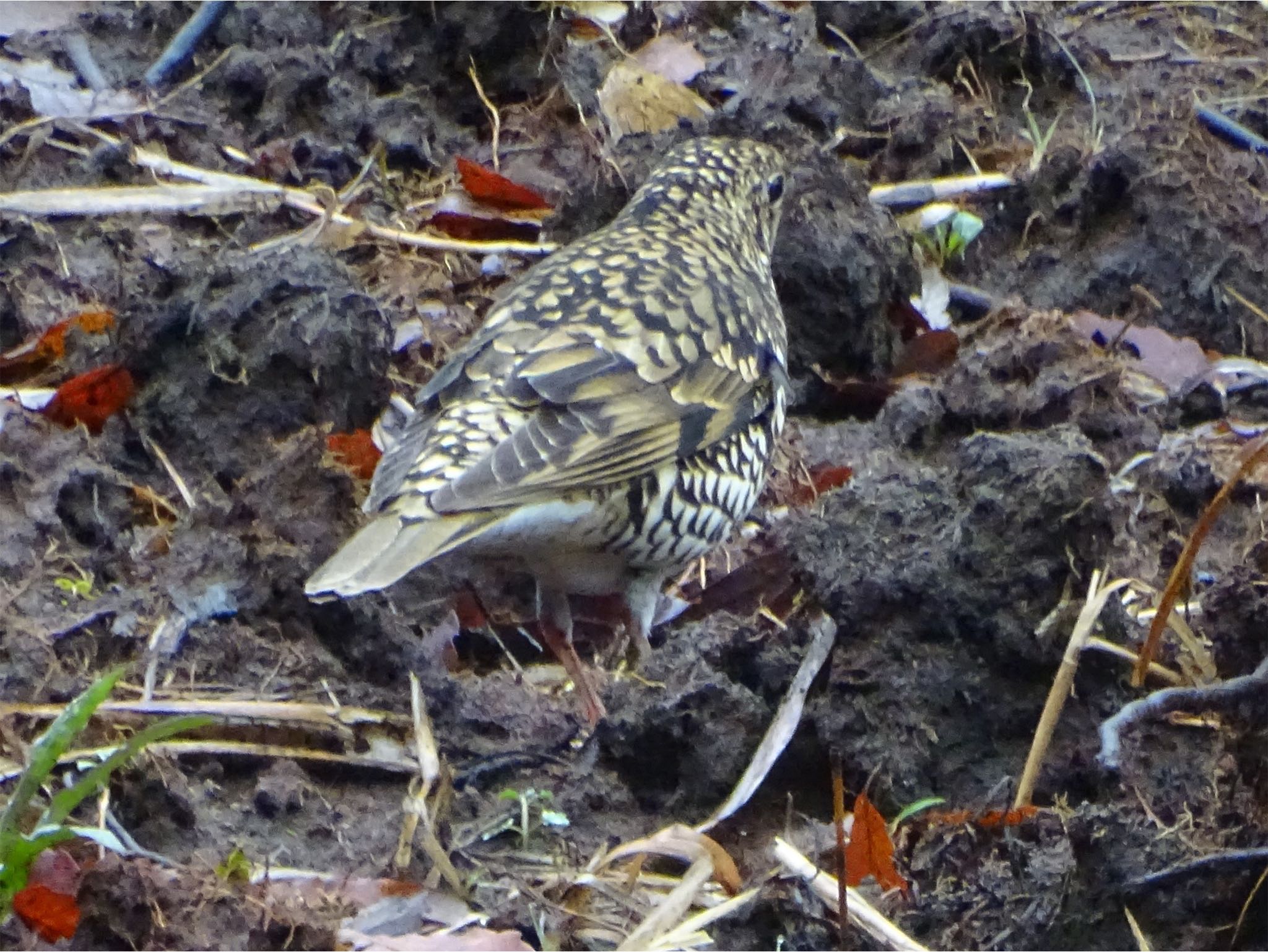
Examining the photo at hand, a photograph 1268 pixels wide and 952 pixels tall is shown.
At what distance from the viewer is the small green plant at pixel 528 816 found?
13.1 feet

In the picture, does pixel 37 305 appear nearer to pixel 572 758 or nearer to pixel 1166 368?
pixel 572 758

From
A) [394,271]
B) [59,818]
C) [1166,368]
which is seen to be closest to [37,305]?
[394,271]

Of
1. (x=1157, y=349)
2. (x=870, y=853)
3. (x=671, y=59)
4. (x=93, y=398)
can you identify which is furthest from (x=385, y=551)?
(x=671, y=59)

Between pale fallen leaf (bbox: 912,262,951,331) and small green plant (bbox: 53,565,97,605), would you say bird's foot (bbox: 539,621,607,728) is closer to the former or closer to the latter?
small green plant (bbox: 53,565,97,605)

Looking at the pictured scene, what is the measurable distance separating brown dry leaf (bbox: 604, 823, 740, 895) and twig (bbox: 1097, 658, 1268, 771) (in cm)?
76

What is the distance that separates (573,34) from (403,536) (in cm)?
371

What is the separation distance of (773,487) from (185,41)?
2797mm

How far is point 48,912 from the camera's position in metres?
3.22

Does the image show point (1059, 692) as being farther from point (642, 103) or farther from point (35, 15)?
point (35, 15)

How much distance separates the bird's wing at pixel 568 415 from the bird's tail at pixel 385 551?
5cm

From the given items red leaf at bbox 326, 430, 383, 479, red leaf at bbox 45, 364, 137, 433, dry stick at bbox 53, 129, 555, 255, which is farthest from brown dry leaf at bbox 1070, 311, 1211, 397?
red leaf at bbox 45, 364, 137, 433

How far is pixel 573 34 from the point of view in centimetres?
740

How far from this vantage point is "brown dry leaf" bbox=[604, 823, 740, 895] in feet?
12.3

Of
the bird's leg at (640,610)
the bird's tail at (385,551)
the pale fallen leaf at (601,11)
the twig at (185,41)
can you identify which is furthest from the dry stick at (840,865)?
the pale fallen leaf at (601,11)
